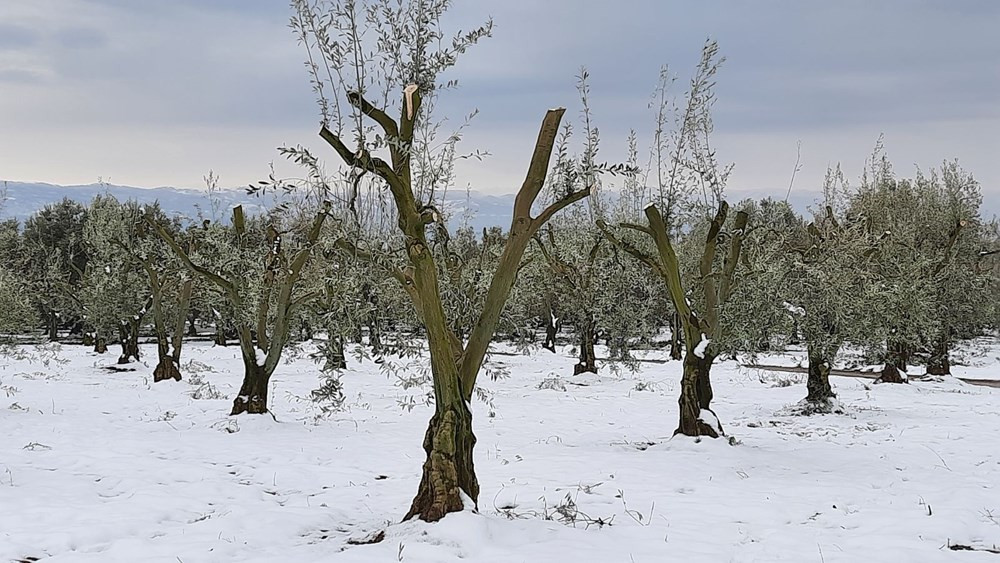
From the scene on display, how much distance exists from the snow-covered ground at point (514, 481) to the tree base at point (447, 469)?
179 mm

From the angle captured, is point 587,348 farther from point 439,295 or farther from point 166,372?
point 439,295

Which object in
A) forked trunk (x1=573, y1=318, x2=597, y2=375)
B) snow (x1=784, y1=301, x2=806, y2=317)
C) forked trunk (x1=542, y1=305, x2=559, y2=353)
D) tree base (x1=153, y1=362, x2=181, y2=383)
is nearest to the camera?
snow (x1=784, y1=301, x2=806, y2=317)

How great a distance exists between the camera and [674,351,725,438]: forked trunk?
34.0 ft

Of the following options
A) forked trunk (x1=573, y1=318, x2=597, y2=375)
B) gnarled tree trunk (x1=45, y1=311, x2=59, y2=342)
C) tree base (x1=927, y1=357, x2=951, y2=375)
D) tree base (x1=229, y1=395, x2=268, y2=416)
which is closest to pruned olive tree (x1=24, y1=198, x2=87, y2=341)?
gnarled tree trunk (x1=45, y1=311, x2=59, y2=342)

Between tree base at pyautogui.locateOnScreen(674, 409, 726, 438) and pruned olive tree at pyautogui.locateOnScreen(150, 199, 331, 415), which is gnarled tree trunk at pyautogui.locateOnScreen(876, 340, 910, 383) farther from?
pruned olive tree at pyautogui.locateOnScreen(150, 199, 331, 415)

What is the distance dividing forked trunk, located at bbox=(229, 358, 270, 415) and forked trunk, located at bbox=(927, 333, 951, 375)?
63.2 feet

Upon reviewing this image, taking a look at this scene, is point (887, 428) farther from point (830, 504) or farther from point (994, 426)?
point (830, 504)

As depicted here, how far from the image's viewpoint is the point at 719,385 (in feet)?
64.6

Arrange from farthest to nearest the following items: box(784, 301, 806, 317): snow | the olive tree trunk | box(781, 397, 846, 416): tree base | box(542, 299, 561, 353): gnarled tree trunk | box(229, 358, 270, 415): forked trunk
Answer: box(542, 299, 561, 353): gnarled tree trunk, box(781, 397, 846, 416): tree base, box(229, 358, 270, 415): forked trunk, box(784, 301, 806, 317): snow, the olive tree trunk

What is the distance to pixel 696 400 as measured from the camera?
1043 centimetres

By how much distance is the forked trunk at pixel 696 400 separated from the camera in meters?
10.4

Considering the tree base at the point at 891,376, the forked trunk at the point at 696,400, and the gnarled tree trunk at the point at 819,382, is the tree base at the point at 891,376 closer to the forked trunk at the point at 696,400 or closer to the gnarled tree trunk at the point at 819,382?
the gnarled tree trunk at the point at 819,382

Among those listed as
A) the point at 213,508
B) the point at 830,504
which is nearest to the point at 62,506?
the point at 213,508

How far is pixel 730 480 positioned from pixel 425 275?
16.2 ft
